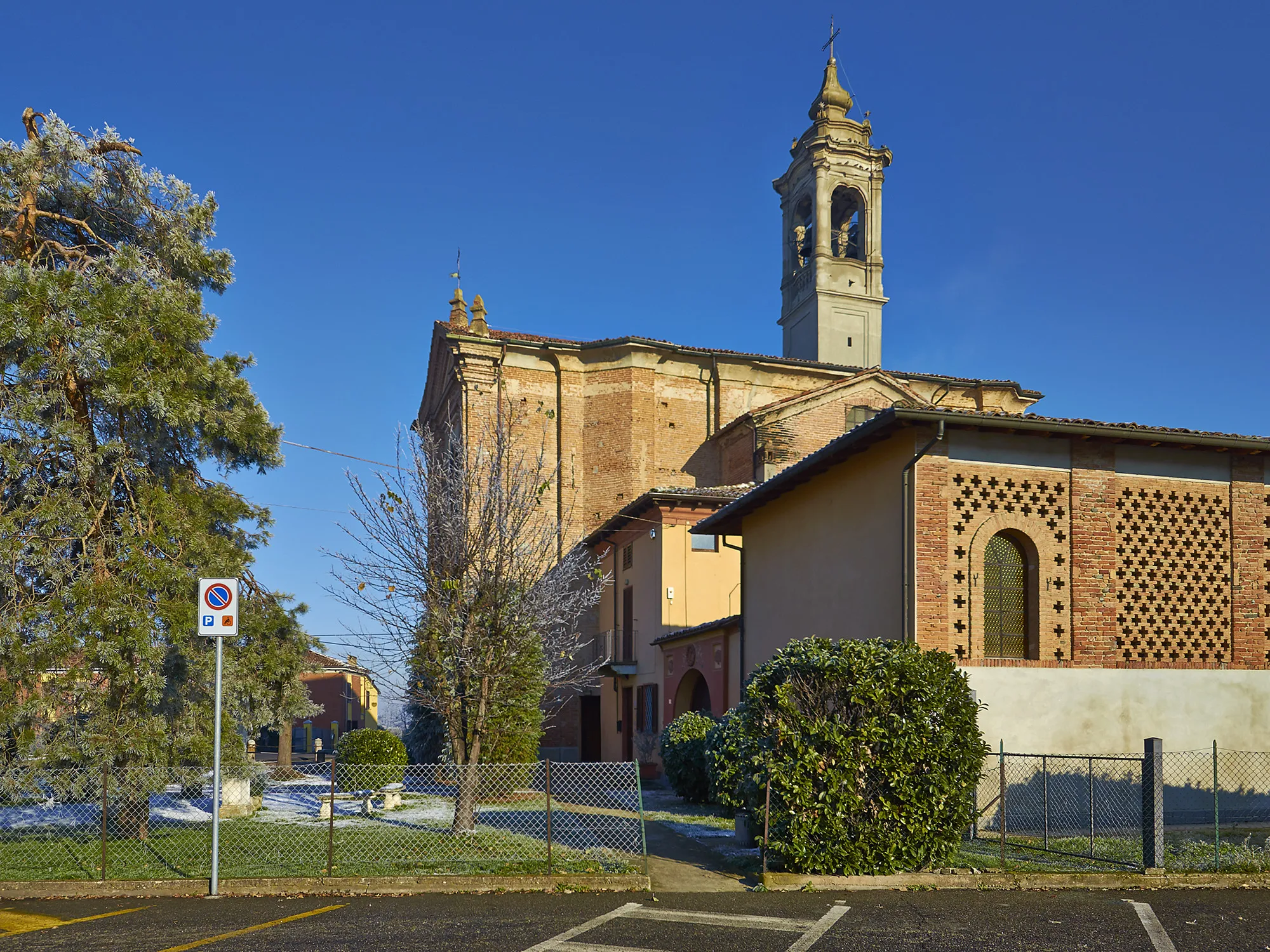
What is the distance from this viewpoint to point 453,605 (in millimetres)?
15398

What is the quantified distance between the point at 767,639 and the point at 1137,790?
7137 mm

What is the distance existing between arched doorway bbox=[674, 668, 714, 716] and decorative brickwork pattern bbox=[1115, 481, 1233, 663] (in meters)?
12.5

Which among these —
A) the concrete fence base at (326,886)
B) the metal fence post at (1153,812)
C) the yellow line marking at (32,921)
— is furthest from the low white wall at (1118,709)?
the yellow line marking at (32,921)

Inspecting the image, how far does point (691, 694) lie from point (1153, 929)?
1807cm

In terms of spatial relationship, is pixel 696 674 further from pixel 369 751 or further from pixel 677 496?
pixel 369 751

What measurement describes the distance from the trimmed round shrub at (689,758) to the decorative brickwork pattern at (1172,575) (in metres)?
7.78

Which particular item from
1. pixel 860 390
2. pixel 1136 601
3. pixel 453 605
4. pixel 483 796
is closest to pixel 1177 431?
pixel 1136 601

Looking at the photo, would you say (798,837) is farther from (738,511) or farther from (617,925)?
(738,511)

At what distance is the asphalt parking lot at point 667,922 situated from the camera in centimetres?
821

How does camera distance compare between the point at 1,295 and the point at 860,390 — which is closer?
the point at 1,295

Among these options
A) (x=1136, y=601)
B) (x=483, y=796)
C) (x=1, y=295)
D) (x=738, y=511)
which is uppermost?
(x=1, y=295)

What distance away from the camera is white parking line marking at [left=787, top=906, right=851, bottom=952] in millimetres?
8086

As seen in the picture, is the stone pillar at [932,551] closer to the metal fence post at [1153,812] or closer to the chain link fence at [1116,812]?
the chain link fence at [1116,812]

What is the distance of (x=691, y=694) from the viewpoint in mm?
26594
